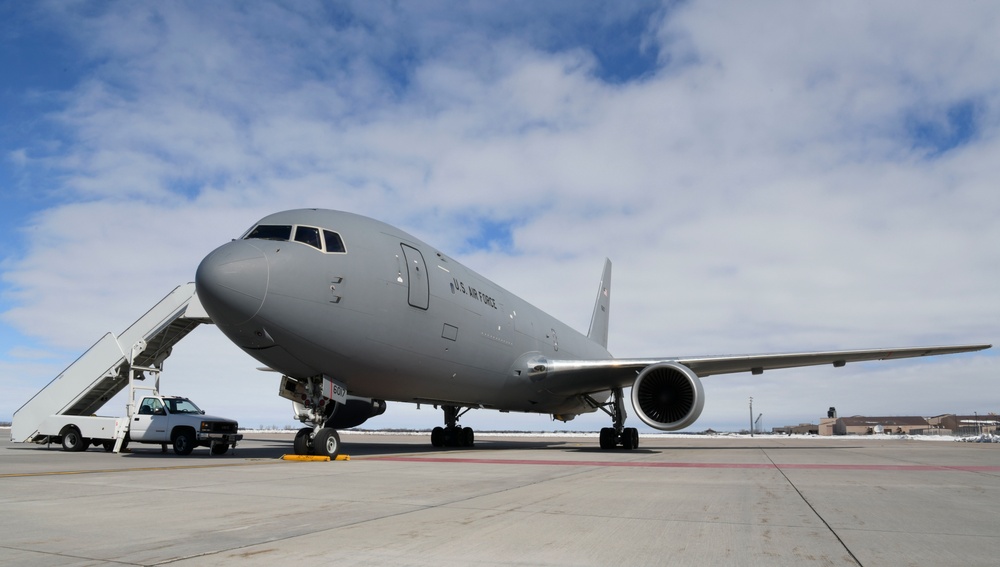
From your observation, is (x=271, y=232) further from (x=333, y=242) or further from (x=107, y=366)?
(x=107, y=366)

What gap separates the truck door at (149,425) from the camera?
50.4 ft

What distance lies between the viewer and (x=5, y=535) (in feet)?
13.3

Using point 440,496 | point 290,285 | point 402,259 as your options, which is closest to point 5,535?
point 440,496

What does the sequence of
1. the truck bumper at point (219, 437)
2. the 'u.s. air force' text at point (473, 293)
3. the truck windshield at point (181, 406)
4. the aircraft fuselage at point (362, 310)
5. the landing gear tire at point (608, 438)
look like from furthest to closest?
the landing gear tire at point (608, 438) < the truck windshield at point (181, 406) < the 'u.s. air force' text at point (473, 293) < the truck bumper at point (219, 437) < the aircraft fuselage at point (362, 310)

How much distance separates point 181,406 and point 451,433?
824 centimetres

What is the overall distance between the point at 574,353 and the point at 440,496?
18039 mm

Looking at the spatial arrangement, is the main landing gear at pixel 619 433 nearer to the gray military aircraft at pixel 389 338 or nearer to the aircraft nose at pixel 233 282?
the gray military aircraft at pixel 389 338

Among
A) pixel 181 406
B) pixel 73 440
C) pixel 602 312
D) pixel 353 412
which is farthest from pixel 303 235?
pixel 602 312

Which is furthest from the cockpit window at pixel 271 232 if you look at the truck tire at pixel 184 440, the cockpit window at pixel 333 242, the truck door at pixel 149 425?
the truck door at pixel 149 425

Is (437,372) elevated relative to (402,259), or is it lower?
lower

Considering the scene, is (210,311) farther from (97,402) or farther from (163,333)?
(97,402)

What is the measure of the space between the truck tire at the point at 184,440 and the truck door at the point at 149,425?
0.32 metres

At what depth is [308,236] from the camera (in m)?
11.6

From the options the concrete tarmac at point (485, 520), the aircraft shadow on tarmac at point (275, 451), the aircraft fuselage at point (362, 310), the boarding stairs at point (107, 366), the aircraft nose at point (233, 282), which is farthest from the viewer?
the boarding stairs at point (107, 366)
